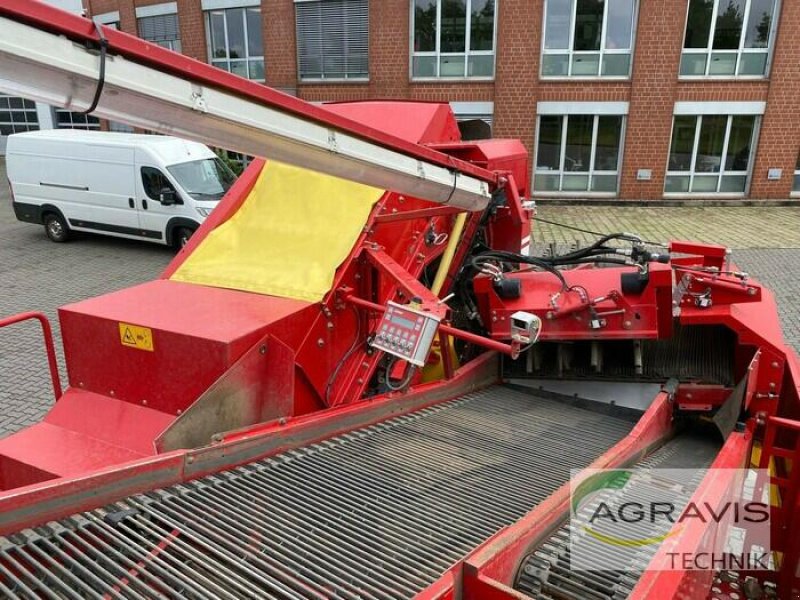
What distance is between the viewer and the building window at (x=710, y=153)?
56.8 ft

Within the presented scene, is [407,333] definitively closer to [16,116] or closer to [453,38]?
[453,38]

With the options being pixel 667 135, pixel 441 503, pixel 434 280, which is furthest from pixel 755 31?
pixel 441 503

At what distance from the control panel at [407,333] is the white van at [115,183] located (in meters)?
9.68

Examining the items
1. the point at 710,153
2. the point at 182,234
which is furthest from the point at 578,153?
the point at 182,234

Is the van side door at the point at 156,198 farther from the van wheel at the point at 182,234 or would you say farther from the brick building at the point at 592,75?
the brick building at the point at 592,75

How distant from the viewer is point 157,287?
398 centimetres

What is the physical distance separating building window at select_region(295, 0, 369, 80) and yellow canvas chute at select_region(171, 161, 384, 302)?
15.1 m

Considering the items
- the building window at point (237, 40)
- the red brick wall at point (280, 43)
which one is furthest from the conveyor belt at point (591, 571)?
the building window at point (237, 40)

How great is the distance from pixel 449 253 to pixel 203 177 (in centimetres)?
956

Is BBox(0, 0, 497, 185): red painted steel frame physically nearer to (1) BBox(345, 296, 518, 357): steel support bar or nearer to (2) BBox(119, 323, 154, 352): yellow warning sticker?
(1) BBox(345, 296, 518, 357): steel support bar

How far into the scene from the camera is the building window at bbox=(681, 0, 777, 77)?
1636cm

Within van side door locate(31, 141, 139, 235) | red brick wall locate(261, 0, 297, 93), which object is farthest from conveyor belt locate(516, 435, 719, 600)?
red brick wall locate(261, 0, 297, 93)

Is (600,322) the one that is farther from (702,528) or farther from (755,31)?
(755,31)

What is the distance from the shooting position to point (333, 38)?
1827cm
